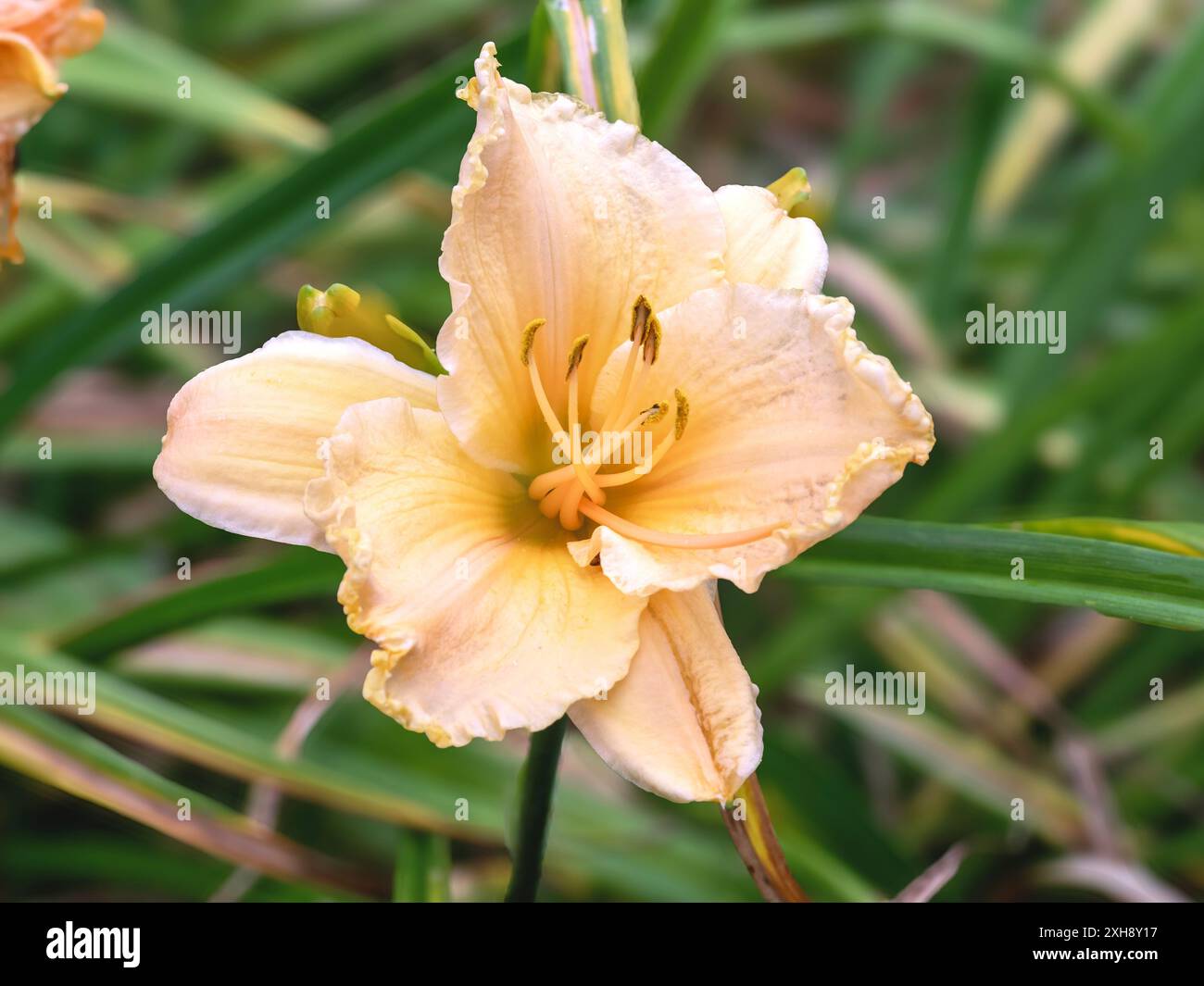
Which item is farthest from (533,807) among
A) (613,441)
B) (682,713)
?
(613,441)

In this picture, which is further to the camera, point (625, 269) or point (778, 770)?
point (778, 770)

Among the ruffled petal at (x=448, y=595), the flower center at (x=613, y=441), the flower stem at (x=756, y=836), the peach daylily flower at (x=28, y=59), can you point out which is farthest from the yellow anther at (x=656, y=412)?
the peach daylily flower at (x=28, y=59)

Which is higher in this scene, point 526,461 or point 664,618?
point 526,461

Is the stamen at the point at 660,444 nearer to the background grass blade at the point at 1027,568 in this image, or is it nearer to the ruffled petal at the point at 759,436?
the ruffled petal at the point at 759,436

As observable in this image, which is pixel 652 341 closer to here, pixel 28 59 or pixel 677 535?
pixel 677 535

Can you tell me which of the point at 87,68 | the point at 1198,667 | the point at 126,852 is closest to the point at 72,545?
the point at 126,852

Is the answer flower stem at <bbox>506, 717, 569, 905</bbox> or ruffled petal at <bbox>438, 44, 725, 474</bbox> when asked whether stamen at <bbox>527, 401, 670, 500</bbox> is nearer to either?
ruffled petal at <bbox>438, 44, 725, 474</bbox>
